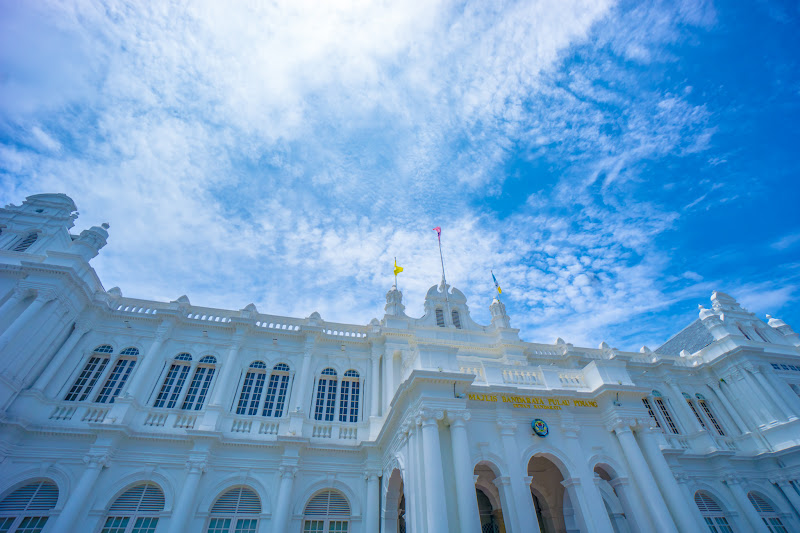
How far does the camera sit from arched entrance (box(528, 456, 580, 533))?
15.1 metres

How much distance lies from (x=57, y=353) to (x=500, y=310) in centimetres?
2329

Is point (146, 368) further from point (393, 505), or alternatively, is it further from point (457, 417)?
point (457, 417)

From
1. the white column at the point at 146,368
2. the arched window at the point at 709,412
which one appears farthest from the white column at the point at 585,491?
the white column at the point at 146,368

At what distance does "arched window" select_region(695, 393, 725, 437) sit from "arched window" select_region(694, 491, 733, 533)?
4.78 metres

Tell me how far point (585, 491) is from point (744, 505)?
1516 centimetres

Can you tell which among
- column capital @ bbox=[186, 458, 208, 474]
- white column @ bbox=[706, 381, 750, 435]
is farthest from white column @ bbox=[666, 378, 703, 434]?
column capital @ bbox=[186, 458, 208, 474]

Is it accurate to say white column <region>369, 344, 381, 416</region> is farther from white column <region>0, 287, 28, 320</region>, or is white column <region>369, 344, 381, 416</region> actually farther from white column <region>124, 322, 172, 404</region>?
white column <region>0, 287, 28, 320</region>

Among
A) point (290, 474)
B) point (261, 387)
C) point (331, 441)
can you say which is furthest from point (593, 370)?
point (261, 387)

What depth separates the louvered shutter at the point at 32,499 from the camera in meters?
13.7

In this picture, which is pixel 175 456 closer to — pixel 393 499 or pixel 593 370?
pixel 393 499

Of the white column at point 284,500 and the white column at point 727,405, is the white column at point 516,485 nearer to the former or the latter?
the white column at point 284,500

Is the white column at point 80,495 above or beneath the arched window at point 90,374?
beneath

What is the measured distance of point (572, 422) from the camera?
13.1 m

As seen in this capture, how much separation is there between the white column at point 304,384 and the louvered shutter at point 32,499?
30.2 ft
